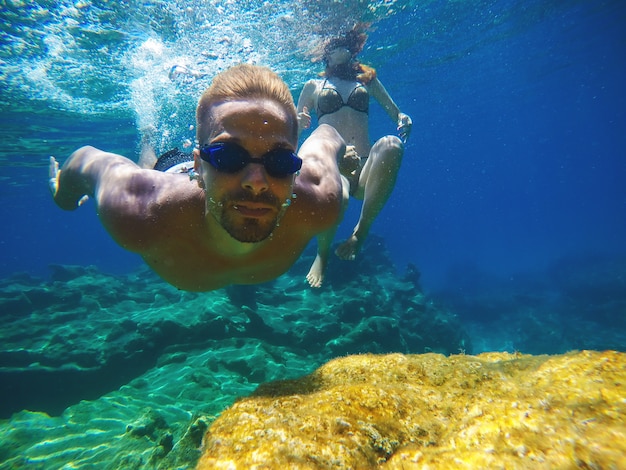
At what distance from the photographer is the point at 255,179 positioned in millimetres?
2574

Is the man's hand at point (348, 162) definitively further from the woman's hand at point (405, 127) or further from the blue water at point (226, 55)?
the blue water at point (226, 55)

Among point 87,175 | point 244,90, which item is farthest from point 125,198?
point 244,90

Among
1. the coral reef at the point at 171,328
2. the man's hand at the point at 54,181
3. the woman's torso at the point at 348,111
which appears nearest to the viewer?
the man's hand at the point at 54,181

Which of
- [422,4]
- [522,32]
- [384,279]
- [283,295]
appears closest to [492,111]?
[522,32]

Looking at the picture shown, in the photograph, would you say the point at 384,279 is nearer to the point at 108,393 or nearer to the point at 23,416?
the point at 108,393

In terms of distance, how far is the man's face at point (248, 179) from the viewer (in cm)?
263

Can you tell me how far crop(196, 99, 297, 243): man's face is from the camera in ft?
8.62

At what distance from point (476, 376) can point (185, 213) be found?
2.81 meters

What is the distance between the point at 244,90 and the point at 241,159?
69 cm

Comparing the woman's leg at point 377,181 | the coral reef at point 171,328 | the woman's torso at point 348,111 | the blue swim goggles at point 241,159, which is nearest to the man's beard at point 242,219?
the blue swim goggles at point 241,159

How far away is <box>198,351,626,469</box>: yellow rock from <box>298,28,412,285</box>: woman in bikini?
2.43 m

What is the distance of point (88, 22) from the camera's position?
11.2m

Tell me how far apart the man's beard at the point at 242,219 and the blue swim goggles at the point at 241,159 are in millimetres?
213

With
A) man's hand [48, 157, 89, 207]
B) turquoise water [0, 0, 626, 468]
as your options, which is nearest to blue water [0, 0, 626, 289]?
turquoise water [0, 0, 626, 468]
